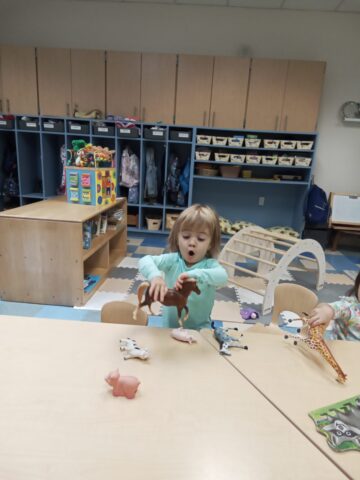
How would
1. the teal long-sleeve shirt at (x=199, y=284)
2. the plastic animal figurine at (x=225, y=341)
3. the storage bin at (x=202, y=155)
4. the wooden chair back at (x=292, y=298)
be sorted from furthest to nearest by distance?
the storage bin at (x=202, y=155) < the wooden chair back at (x=292, y=298) < the teal long-sleeve shirt at (x=199, y=284) < the plastic animal figurine at (x=225, y=341)

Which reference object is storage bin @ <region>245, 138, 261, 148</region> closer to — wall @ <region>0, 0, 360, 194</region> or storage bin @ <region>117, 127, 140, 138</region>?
wall @ <region>0, 0, 360, 194</region>

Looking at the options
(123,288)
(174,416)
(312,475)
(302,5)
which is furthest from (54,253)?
(302,5)

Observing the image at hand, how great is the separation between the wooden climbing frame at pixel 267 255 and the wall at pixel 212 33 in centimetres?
268

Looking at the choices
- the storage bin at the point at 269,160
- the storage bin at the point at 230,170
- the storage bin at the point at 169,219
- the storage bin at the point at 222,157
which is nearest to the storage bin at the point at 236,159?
the storage bin at the point at 222,157

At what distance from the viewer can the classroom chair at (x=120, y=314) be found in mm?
1433

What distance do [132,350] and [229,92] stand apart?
14.5ft

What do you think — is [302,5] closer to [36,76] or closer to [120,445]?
[36,76]

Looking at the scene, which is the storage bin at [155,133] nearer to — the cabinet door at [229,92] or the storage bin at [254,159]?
the cabinet door at [229,92]

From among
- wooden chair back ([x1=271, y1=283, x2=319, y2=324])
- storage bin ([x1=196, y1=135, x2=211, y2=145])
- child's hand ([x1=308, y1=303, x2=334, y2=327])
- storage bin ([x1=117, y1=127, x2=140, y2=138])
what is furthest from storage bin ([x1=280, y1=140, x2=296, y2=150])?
child's hand ([x1=308, y1=303, x2=334, y2=327])

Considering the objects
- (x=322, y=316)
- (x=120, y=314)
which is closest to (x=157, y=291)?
(x=120, y=314)

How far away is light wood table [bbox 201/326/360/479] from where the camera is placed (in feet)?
2.63

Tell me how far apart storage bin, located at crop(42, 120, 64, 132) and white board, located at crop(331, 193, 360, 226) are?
4222mm

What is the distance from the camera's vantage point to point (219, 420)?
31.9 inches

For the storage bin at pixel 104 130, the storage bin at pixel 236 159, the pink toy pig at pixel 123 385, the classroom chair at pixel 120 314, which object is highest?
the storage bin at pixel 104 130
